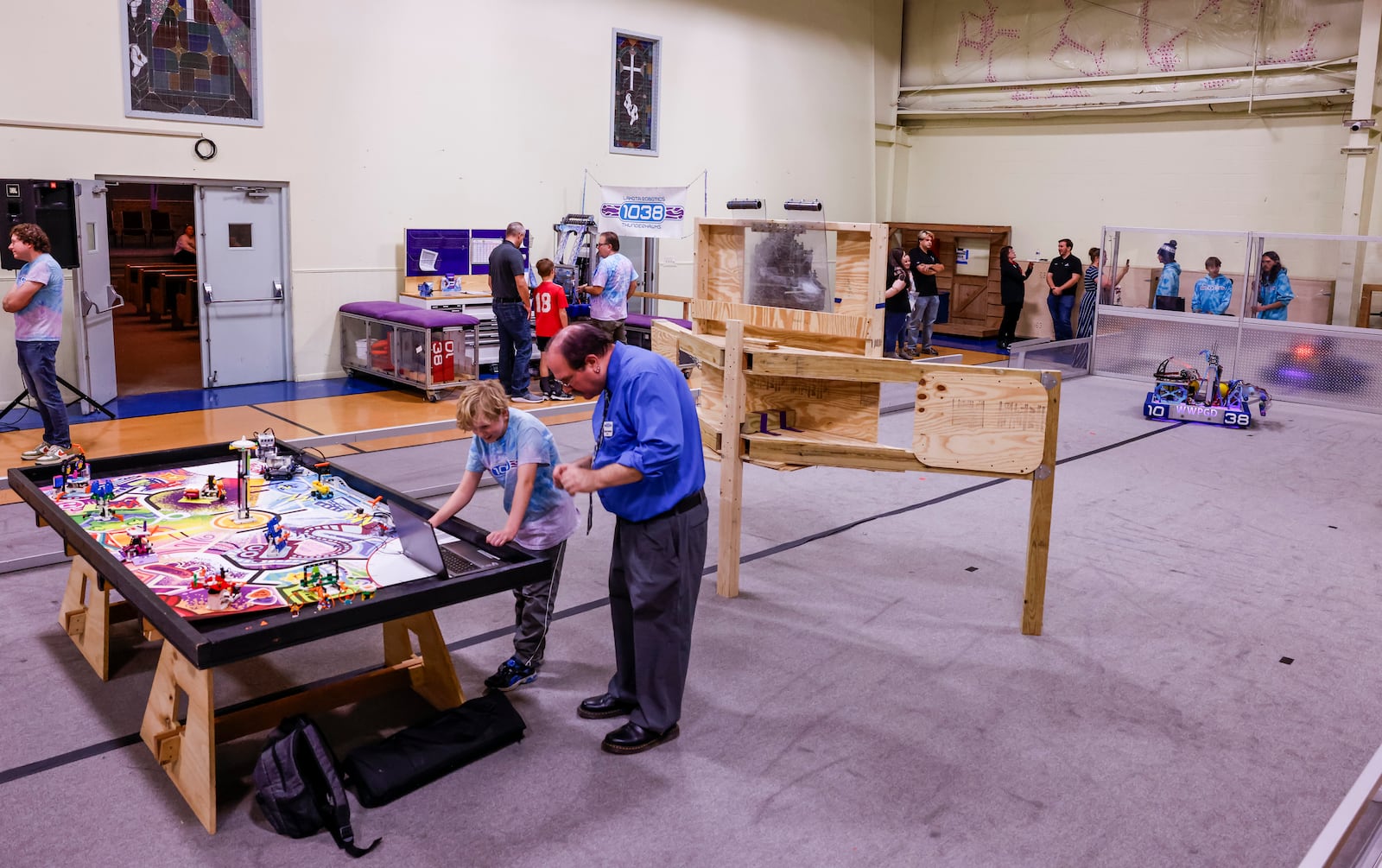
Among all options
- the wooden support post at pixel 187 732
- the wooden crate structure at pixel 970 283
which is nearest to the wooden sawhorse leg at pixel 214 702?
the wooden support post at pixel 187 732

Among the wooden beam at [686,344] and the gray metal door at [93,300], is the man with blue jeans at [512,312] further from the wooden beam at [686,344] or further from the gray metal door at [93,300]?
the wooden beam at [686,344]

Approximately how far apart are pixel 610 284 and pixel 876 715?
751 cm

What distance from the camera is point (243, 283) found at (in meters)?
11.2

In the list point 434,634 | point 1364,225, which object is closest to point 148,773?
point 434,634

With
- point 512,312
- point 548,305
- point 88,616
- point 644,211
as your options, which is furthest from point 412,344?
point 88,616

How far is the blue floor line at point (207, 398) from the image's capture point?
975cm

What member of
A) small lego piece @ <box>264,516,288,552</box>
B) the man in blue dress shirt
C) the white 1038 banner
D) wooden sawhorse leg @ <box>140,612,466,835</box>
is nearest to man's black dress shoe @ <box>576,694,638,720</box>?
the man in blue dress shirt

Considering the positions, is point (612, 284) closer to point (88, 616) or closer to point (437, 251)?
point (437, 251)

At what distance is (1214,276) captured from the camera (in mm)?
12875

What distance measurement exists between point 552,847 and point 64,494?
2.87m

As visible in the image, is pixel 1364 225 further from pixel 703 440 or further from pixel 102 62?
pixel 102 62

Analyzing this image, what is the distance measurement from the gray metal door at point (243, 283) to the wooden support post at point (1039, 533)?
8844mm

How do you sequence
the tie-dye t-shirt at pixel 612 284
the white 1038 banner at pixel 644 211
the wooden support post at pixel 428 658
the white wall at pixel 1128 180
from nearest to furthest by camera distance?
1. the wooden support post at pixel 428 658
2. the tie-dye t-shirt at pixel 612 284
3. the white 1038 banner at pixel 644 211
4. the white wall at pixel 1128 180

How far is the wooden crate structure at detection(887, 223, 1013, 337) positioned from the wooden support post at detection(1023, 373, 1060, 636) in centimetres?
1184
